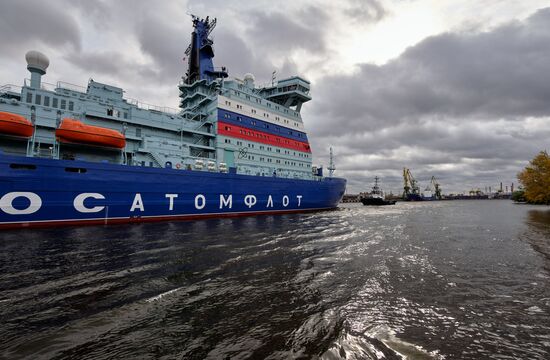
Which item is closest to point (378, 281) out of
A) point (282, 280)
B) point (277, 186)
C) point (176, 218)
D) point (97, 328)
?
point (282, 280)

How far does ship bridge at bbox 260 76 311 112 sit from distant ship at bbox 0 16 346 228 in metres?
0.19

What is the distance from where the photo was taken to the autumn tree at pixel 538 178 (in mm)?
39544

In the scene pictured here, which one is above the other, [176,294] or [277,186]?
[277,186]

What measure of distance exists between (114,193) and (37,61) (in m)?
10.9

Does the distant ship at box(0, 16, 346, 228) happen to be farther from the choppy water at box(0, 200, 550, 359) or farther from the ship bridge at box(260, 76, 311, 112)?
the choppy water at box(0, 200, 550, 359)

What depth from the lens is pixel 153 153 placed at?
68.0ft

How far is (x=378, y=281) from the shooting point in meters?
6.13

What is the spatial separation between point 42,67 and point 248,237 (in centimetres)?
1970

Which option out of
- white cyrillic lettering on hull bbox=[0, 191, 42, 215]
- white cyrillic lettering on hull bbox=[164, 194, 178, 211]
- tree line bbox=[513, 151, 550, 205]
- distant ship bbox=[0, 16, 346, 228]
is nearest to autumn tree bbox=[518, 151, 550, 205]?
tree line bbox=[513, 151, 550, 205]

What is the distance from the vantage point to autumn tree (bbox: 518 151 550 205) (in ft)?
130

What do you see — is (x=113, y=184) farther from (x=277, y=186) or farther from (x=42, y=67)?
(x=277, y=186)

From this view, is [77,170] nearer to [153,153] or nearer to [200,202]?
[153,153]

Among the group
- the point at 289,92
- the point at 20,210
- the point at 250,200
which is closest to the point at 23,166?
the point at 20,210

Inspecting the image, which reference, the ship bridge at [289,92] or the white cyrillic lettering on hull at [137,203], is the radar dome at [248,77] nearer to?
the ship bridge at [289,92]
